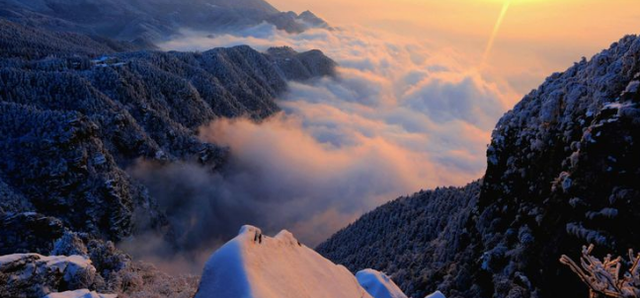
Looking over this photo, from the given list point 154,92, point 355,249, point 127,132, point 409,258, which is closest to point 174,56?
point 154,92

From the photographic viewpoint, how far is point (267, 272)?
1419cm

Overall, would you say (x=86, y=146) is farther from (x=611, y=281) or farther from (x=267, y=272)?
(x=611, y=281)

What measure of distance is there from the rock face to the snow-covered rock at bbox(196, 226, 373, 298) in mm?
17623

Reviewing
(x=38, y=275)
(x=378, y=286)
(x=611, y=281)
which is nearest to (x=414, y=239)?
(x=378, y=286)

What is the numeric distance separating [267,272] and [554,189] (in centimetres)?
2763

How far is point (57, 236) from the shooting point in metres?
53.8

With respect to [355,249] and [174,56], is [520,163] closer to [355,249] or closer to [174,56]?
[355,249]

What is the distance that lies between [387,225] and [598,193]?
63733mm

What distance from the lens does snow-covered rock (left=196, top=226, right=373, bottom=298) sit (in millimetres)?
12523

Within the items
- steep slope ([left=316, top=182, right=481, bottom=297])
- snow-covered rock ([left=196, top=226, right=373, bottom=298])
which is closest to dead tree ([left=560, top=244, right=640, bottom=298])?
snow-covered rock ([left=196, top=226, right=373, bottom=298])

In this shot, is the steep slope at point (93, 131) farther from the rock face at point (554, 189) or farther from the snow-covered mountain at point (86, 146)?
the rock face at point (554, 189)

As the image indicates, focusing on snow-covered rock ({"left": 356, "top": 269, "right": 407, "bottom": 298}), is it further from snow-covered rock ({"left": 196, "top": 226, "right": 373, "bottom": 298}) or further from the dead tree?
the dead tree

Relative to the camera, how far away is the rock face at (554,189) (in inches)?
1015

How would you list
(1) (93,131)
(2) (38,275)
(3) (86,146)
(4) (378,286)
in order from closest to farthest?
(2) (38,275), (4) (378,286), (3) (86,146), (1) (93,131)
